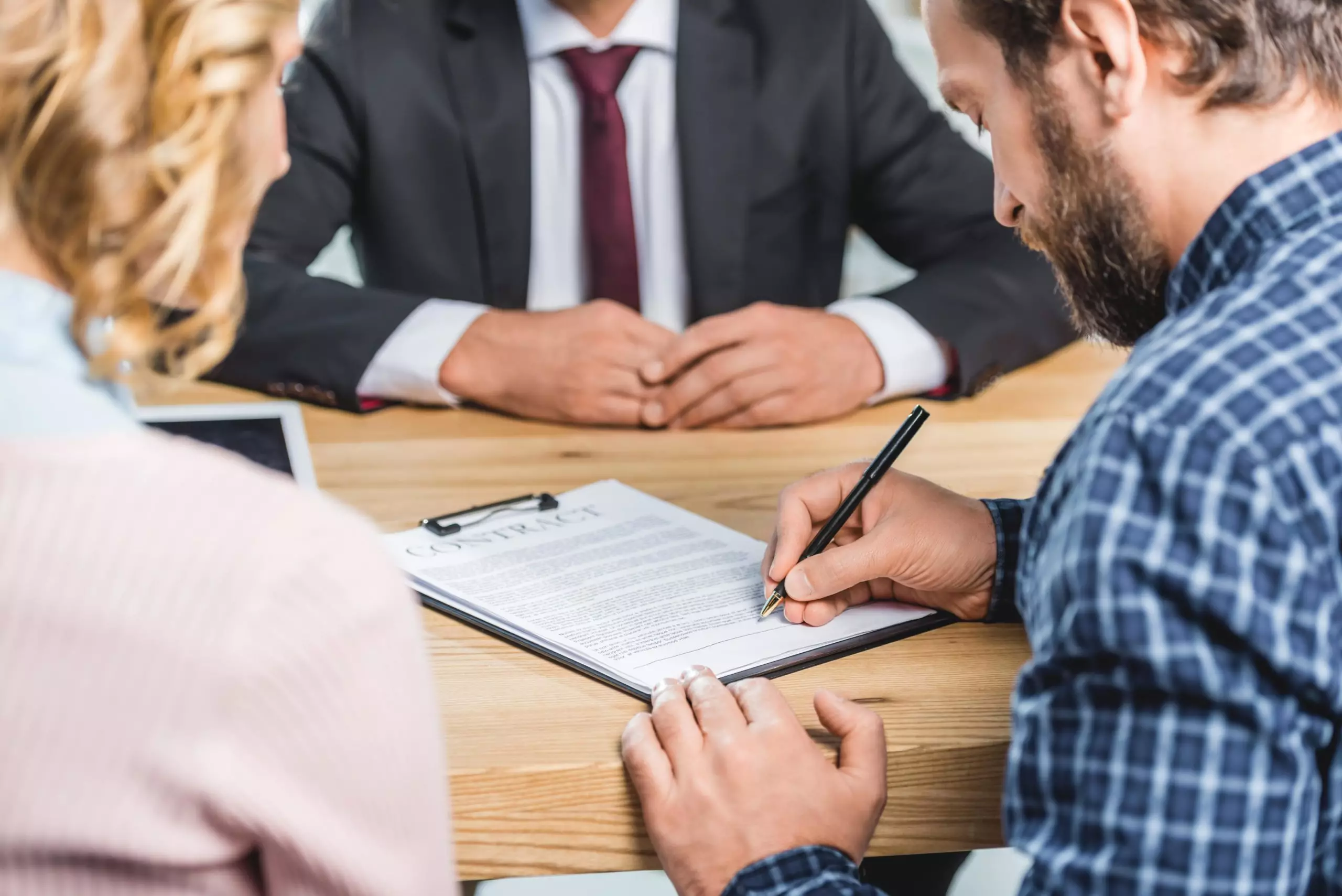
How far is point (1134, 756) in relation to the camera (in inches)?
22.6

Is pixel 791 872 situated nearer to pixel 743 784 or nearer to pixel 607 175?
pixel 743 784

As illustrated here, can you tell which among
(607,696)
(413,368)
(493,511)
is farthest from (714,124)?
(607,696)

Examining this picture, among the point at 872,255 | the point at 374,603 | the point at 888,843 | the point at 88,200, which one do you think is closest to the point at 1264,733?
the point at 888,843

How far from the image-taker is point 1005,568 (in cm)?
90

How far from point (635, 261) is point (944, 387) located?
56cm

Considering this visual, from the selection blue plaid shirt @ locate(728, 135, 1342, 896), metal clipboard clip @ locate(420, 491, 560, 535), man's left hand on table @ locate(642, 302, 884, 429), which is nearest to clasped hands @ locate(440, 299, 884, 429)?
man's left hand on table @ locate(642, 302, 884, 429)

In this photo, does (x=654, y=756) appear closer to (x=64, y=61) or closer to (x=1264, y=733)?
(x=1264, y=733)

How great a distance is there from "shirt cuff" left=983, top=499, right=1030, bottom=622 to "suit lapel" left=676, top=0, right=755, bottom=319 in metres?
0.96

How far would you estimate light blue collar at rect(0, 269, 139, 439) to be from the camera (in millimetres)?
486

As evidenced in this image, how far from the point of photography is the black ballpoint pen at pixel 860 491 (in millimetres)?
909

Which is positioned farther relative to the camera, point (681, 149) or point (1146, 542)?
point (681, 149)

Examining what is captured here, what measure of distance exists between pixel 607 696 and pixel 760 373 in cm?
57

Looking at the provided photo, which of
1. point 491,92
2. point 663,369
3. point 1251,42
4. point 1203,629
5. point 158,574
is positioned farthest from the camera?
point 491,92

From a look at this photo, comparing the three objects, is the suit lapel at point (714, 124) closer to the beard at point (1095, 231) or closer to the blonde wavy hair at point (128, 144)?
the beard at point (1095, 231)
